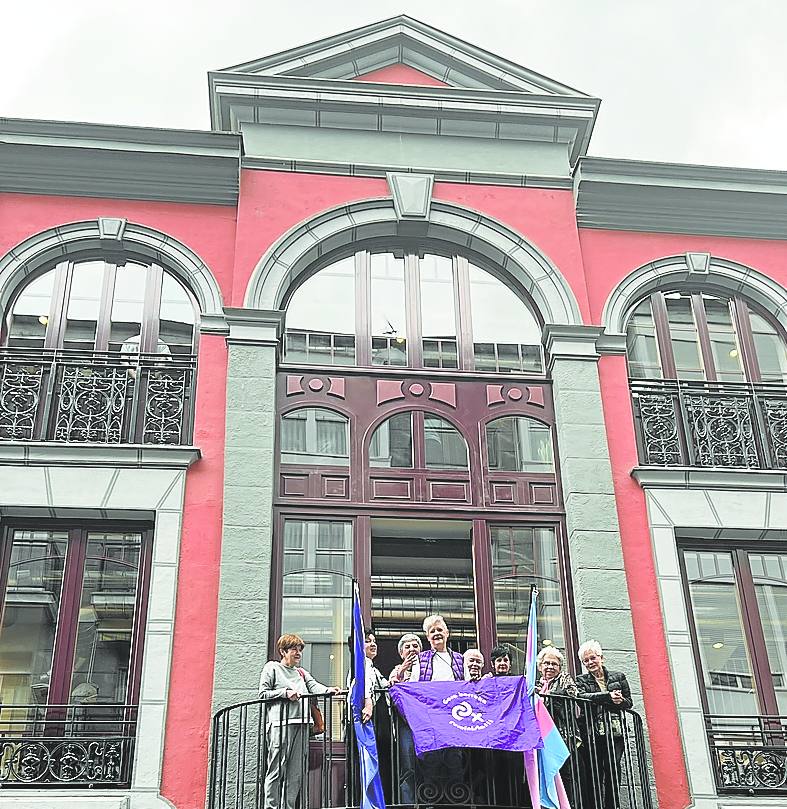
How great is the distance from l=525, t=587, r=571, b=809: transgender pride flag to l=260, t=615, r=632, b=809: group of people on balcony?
20 centimetres

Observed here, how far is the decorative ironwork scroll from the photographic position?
1252 cm

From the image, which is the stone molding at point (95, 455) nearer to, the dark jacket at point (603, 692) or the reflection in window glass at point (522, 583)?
the reflection in window glass at point (522, 583)

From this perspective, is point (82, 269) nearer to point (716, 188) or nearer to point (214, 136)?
point (214, 136)

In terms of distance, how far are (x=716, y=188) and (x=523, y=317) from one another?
3234 mm

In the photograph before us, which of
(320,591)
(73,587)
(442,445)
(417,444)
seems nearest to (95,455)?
(73,587)

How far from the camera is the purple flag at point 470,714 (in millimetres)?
9734

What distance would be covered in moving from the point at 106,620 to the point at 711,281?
28.0 ft

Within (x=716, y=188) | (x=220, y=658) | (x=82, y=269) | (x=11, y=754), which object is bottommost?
(x=11, y=754)

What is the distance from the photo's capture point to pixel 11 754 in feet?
35.7

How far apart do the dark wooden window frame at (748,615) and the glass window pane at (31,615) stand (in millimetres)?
6611

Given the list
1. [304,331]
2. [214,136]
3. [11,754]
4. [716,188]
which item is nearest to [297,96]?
[214,136]

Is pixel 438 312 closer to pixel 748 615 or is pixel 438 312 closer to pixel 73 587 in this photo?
pixel 748 615

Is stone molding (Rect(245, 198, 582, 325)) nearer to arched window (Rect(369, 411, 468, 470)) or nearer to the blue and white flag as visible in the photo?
arched window (Rect(369, 411, 468, 470))

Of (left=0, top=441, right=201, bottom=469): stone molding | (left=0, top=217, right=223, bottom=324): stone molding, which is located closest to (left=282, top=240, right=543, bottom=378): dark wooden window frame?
(left=0, top=217, right=223, bottom=324): stone molding
